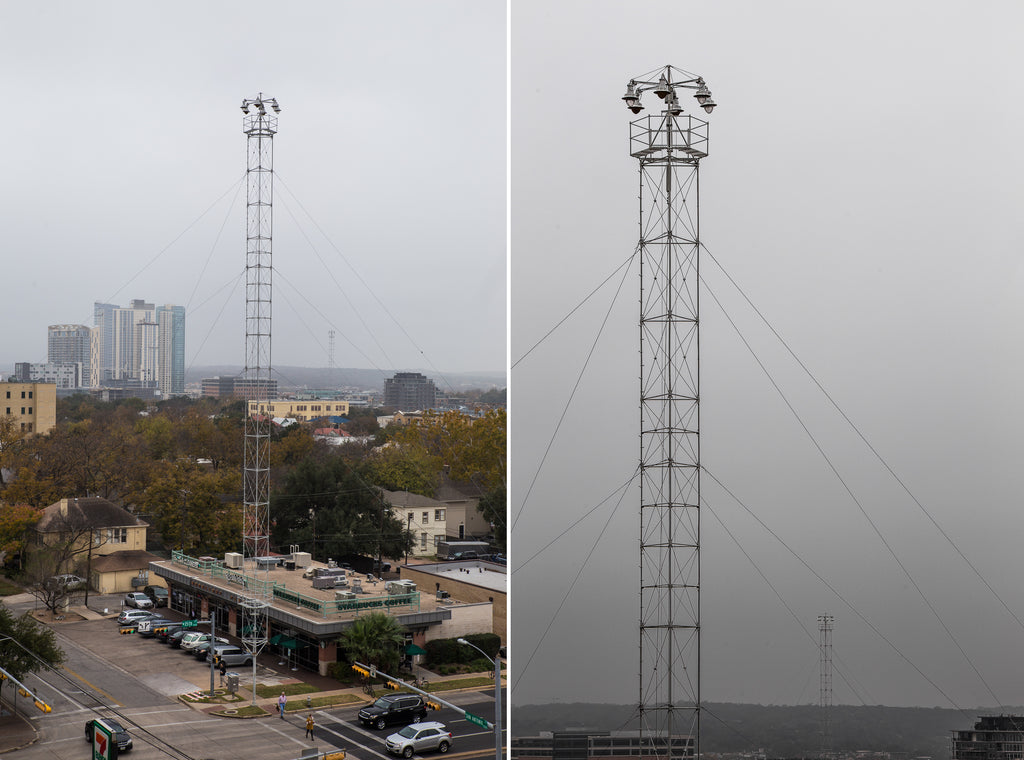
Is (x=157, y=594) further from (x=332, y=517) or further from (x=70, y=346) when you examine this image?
(x=70, y=346)

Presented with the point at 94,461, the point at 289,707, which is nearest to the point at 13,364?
the point at 94,461

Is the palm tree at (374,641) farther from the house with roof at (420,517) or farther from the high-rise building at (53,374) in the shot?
the house with roof at (420,517)

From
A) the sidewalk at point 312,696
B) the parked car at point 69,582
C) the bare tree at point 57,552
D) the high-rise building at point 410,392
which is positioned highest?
the high-rise building at point 410,392

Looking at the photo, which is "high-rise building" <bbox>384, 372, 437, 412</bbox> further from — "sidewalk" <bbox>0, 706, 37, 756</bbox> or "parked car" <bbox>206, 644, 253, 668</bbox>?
"sidewalk" <bbox>0, 706, 37, 756</bbox>

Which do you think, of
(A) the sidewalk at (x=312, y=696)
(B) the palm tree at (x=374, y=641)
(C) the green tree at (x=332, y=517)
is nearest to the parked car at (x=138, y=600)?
(C) the green tree at (x=332, y=517)

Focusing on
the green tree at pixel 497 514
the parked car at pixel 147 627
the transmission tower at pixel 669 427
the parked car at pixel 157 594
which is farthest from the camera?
the green tree at pixel 497 514

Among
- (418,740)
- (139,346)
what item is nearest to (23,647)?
(418,740)

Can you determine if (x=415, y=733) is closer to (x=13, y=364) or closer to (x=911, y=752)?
(x=911, y=752)

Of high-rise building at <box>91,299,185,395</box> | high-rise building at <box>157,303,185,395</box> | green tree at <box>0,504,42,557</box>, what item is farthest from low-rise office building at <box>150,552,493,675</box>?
high-rise building at <box>91,299,185,395</box>
